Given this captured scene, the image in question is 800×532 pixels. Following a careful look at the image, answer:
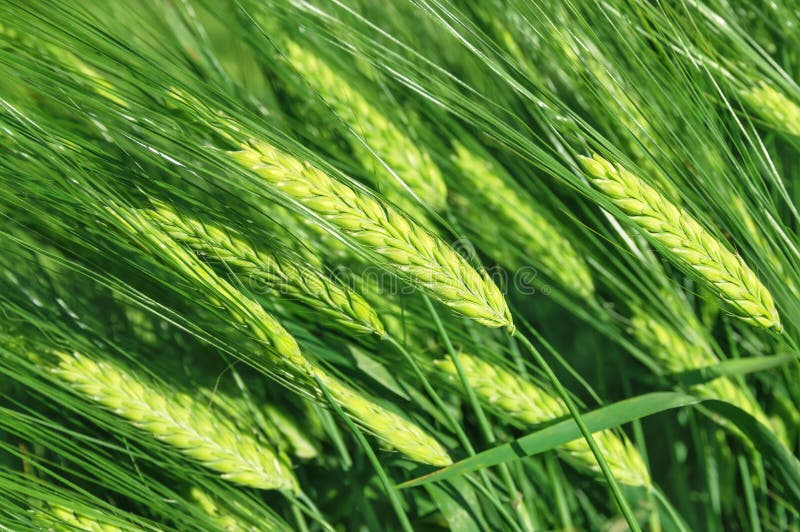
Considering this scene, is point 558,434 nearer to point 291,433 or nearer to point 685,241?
point 685,241

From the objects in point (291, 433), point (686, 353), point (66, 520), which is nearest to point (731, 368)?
point (686, 353)

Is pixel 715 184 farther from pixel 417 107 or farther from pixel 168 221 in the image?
pixel 168 221

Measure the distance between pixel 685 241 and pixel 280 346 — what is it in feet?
0.99

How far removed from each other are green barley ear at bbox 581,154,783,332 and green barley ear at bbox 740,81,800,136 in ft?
0.63

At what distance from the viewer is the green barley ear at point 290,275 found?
571mm

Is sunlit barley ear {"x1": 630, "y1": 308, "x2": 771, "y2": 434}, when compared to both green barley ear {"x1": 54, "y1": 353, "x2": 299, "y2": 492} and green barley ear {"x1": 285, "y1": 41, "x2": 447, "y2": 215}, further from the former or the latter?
green barley ear {"x1": 54, "y1": 353, "x2": 299, "y2": 492}

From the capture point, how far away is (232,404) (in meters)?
0.71

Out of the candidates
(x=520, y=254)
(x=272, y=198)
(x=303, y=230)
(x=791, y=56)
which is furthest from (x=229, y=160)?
(x=791, y=56)

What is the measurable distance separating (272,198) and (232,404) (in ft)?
0.84

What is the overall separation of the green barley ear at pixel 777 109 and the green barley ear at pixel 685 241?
0.63 ft

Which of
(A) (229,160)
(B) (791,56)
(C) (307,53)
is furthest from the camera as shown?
(B) (791,56)

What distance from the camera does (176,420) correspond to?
61cm

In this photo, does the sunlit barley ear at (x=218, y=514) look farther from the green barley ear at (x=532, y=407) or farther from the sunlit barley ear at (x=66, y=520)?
the green barley ear at (x=532, y=407)

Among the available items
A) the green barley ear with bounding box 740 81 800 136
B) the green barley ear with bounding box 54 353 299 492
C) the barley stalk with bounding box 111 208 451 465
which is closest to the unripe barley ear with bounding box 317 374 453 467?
the barley stalk with bounding box 111 208 451 465
